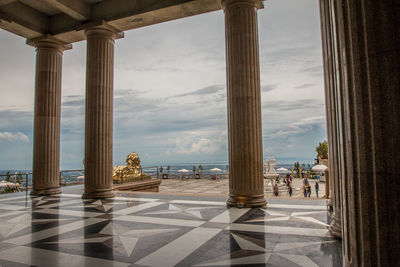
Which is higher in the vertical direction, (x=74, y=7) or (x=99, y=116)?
(x=74, y=7)

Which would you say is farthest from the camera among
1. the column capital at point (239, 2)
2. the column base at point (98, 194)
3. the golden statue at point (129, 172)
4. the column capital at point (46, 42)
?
A: the golden statue at point (129, 172)

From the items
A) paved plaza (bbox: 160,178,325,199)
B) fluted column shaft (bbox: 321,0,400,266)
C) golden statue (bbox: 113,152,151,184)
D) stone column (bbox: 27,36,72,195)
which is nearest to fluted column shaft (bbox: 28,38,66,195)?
stone column (bbox: 27,36,72,195)

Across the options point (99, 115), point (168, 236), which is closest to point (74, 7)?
point (99, 115)

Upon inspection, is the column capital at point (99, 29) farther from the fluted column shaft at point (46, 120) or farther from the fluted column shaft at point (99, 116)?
the fluted column shaft at point (46, 120)

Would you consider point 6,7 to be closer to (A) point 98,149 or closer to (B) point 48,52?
(B) point 48,52

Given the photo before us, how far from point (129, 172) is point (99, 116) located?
645 cm

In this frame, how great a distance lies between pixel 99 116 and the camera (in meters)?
12.5

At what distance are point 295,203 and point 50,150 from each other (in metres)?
11.8

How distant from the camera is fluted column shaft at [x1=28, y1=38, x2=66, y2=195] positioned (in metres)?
13.7

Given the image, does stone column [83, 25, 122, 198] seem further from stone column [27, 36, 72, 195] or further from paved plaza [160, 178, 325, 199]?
paved plaza [160, 178, 325, 199]

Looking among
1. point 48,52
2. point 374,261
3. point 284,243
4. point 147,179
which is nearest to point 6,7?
point 48,52

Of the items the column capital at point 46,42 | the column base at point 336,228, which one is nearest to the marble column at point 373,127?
the column base at point 336,228

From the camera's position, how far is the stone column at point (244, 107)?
943 centimetres

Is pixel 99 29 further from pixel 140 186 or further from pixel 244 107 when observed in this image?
pixel 140 186
